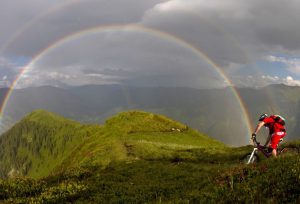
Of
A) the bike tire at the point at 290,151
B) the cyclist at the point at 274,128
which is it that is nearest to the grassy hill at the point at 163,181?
the bike tire at the point at 290,151

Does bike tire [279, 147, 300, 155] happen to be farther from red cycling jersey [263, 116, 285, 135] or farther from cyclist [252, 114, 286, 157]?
red cycling jersey [263, 116, 285, 135]

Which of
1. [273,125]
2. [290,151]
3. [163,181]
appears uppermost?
[273,125]

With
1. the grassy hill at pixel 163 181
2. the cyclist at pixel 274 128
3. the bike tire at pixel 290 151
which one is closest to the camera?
the grassy hill at pixel 163 181

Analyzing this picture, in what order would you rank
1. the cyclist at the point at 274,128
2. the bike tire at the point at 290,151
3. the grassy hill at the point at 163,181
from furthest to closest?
the bike tire at the point at 290,151 < the cyclist at the point at 274,128 < the grassy hill at the point at 163,181

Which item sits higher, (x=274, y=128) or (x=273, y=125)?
(x=273, y=125)

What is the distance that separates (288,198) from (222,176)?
597 centimetres

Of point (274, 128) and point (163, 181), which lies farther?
point (163, 181)

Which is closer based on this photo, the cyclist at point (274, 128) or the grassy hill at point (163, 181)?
the grassy hill at point (163, 181)

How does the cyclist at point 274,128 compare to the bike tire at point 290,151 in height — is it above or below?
above

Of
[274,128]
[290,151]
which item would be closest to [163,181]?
[274,128]

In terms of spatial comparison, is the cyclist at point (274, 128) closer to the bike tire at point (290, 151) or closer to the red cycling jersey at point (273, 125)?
the red cycling jersey at point (273, 125)

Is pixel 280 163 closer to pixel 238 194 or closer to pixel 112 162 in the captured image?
pixel 238 194

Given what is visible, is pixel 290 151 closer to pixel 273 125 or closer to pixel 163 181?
pixel 273 125

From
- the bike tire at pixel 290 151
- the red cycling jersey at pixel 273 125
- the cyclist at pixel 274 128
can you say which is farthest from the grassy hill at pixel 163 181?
the red cycling jersey at pixel 273 125
